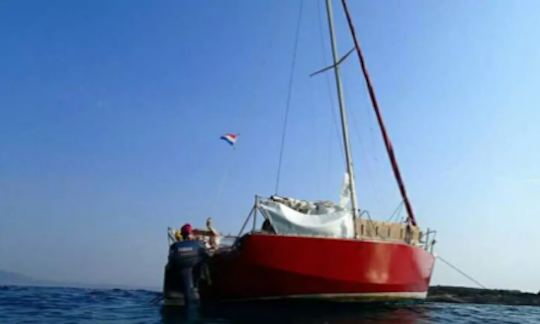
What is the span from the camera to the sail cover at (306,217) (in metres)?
15.9

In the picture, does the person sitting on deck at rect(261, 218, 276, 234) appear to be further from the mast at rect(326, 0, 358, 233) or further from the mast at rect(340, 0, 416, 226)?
the mast at rect(340, 0, 416, 226)

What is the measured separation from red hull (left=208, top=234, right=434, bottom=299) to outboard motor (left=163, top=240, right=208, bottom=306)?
846mm

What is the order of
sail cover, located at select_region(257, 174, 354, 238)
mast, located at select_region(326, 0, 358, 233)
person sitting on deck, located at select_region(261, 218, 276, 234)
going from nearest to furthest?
sail cover, located at select_region(257, 174, 354, 238), person sitting on deck, located at select_region(261, 218, 276, 234), mast, located at select_region(326, 0, 358, 233)

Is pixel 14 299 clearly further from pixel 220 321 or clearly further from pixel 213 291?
pixel 220 321

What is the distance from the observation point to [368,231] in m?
17.9

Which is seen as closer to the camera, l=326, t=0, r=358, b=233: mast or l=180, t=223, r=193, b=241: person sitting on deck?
l=180, t=223, r=193, b=241: person sitting on deck

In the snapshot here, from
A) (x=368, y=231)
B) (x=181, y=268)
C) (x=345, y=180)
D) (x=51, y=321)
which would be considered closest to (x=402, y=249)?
(x=368, y=231)

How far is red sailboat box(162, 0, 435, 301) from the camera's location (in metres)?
15.2

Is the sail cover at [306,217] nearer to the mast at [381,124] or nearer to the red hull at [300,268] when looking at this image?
the red hull at [300,268]

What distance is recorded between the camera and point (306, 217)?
16.4 meters

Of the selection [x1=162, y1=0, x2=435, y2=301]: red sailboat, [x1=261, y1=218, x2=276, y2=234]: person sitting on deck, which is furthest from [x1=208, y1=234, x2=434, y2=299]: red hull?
[x1=261, y1=218, x2=276, y2=234]: person sitting on deck

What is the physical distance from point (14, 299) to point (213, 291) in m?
6.71

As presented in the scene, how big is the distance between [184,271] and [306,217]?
4242 mm

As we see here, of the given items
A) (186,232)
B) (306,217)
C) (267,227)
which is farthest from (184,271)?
(306,217)
